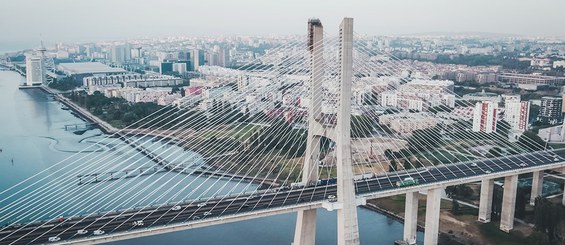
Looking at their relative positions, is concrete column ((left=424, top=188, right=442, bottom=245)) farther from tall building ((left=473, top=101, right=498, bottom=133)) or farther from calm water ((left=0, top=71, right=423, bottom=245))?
tall building ((left=473, top=101, right=498, bottom=133))

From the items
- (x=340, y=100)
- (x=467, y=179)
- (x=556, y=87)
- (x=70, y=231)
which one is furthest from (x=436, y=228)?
(x=556, y=87)

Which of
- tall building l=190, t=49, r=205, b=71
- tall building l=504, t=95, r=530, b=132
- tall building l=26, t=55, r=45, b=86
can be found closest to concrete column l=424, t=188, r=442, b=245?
tall building l=504, t=95, r=530, b=132

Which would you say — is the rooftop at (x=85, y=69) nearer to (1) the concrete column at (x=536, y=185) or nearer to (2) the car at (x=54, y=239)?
(1) the concrete column at (x=536, y=185)

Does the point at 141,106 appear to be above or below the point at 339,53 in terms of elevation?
below

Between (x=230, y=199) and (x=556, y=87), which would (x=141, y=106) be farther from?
(x=556, y=87)

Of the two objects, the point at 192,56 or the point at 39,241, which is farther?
the point at 192,56

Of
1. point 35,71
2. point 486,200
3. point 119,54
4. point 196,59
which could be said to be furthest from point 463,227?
point 119,54

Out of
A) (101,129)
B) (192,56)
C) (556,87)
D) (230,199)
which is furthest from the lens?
(192,56)
